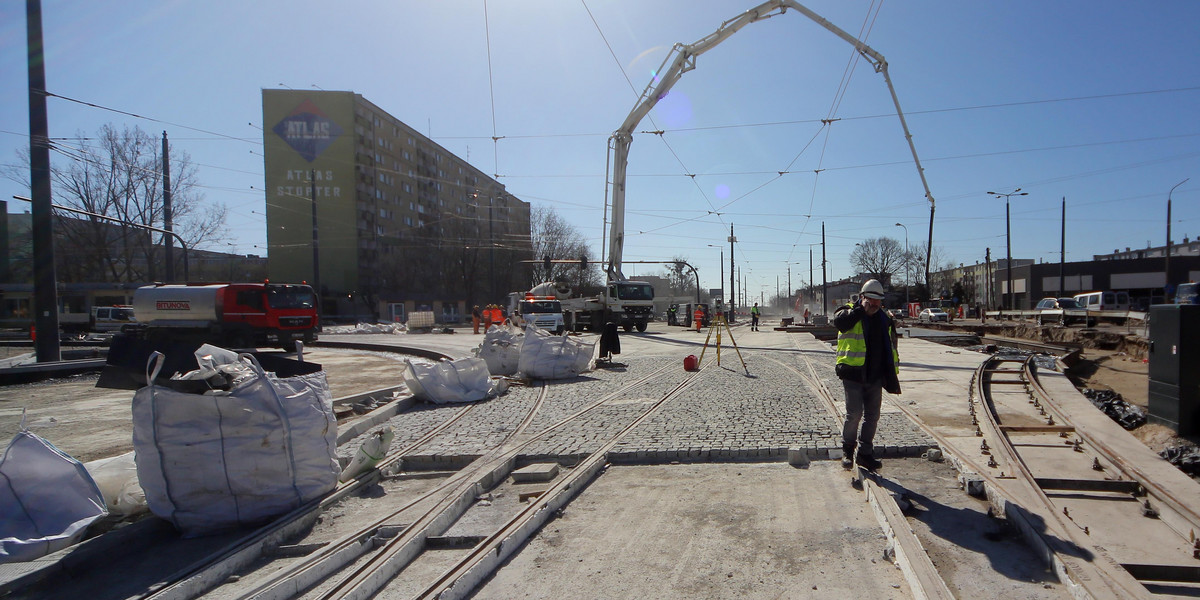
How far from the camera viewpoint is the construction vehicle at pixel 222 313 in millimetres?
22641

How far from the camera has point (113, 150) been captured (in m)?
34.7

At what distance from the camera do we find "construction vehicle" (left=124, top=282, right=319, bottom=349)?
2264 cm

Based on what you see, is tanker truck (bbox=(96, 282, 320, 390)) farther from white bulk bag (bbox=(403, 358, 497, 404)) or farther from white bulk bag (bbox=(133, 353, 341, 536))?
white bulk bag (bbox=(133, 353, 341, 536))

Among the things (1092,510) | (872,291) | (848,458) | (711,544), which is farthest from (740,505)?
(1092,510)

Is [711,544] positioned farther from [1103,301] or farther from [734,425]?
[1103,301]

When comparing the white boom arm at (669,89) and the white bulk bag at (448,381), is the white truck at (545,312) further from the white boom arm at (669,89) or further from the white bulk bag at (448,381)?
the white bulk bag at (448,381)

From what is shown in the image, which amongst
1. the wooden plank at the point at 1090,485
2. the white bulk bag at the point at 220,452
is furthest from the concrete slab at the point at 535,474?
the wooden plank at the point at 1090,485

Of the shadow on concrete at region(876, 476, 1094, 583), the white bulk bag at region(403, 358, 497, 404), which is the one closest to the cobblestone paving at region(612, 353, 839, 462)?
the shadow on concrete at region(876, 476, 1094, 583)

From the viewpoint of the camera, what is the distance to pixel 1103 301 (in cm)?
3475

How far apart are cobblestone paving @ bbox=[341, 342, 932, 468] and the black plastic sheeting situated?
413 centimetres

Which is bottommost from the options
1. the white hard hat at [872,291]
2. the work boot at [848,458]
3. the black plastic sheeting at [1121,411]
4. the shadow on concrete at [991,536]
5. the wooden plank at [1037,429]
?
the black plastic sheeting at [1121,411]

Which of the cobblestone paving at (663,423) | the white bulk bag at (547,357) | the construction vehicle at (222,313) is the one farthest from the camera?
the construction vehicle at (222,313)

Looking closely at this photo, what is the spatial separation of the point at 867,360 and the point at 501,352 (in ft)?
32.3

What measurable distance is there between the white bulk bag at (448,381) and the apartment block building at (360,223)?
4300 centimetres
